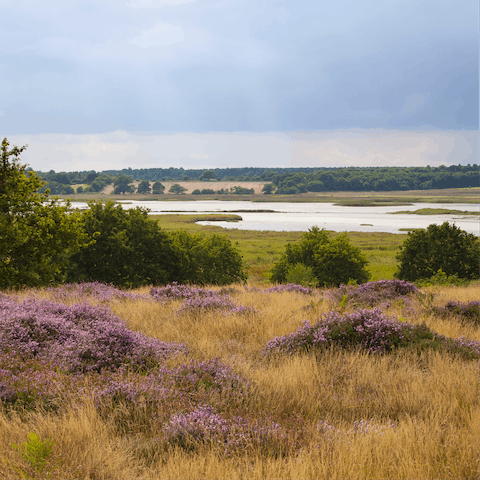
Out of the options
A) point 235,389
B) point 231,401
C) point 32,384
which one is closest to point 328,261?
point 235,389

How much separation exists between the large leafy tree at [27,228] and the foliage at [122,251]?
3.32m

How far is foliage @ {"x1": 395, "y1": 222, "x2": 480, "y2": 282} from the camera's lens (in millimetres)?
28703

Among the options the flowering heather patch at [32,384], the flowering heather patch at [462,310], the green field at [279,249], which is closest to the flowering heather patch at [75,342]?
the flowering heather patch at [32,384]

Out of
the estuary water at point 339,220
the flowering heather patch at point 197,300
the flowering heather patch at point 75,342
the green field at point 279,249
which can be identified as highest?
the estuary water at point 339,220

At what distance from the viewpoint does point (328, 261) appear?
28.5 m

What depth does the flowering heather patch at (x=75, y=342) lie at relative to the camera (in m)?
5.91

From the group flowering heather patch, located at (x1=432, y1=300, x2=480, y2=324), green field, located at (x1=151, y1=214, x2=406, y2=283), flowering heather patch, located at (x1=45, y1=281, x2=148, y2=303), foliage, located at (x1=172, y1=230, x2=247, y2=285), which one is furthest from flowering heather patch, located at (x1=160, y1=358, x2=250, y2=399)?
green field, located at (x1=151, y1=214, x2=406, y2=283)

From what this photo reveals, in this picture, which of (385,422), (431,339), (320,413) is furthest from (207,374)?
(431,339)

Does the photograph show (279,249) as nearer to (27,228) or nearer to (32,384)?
(27,228)

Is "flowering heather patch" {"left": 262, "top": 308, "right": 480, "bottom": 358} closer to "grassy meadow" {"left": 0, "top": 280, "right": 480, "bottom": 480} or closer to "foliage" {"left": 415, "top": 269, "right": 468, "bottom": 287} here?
"grassy meadow" {"left": 0, "top": 280, "right": 480, "bottom": 480}

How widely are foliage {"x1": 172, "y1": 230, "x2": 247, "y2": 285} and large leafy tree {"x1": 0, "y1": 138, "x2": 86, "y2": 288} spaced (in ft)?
26.5

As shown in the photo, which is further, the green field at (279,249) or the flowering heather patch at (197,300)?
the green field at (279,249)

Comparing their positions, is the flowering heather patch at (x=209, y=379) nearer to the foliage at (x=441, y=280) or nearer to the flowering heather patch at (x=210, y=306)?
the flowering heather patch at (x=210, y=306)

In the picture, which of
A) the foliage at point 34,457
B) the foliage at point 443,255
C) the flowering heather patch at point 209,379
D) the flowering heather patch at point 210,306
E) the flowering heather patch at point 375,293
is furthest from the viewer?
the foliage at point 443,255
